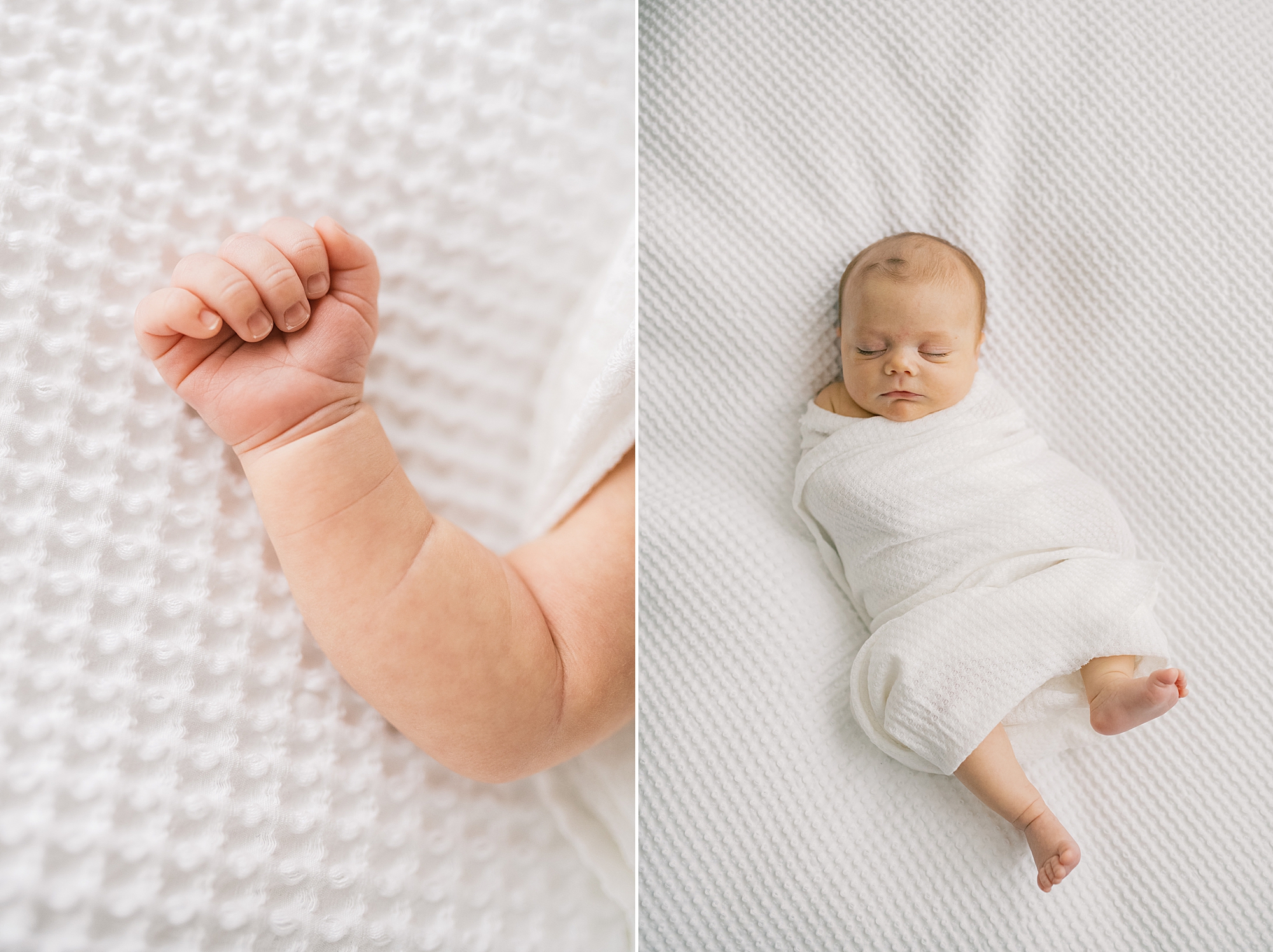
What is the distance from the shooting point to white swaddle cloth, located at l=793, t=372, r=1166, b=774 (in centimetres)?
29

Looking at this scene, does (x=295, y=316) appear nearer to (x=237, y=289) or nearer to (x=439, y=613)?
(x=237, y=289)

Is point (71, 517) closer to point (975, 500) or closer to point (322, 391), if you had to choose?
point (322, 391)

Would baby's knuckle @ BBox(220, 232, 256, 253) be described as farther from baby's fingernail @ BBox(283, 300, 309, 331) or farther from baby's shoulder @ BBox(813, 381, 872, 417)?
baby's shoulder @ BBox(813, 381, 872, 417)

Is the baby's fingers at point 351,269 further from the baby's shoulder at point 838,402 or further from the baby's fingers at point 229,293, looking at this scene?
the baby's shoulder at point 838,402

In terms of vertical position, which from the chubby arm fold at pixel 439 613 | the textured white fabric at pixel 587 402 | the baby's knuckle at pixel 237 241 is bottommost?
the chubby arm fold at pixel 439 613

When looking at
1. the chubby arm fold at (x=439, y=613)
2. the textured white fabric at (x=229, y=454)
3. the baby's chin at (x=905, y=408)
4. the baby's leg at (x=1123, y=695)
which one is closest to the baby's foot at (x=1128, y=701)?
the baby's leg at (x=1123, y=695)

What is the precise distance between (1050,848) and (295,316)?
45 centimetres

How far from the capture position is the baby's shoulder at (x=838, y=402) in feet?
1.05

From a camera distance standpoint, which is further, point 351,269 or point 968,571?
point 351,269

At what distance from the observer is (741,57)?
34cm

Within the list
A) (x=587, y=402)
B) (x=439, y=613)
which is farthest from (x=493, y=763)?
(x=587, y=402)

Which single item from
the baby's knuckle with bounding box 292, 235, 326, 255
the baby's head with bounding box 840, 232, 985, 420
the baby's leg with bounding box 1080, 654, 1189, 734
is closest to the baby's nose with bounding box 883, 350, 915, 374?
the baby's head with bounding box 840, 232, 985, 420

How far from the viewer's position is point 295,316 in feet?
1.58

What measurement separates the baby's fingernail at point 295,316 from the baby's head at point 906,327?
31cm
